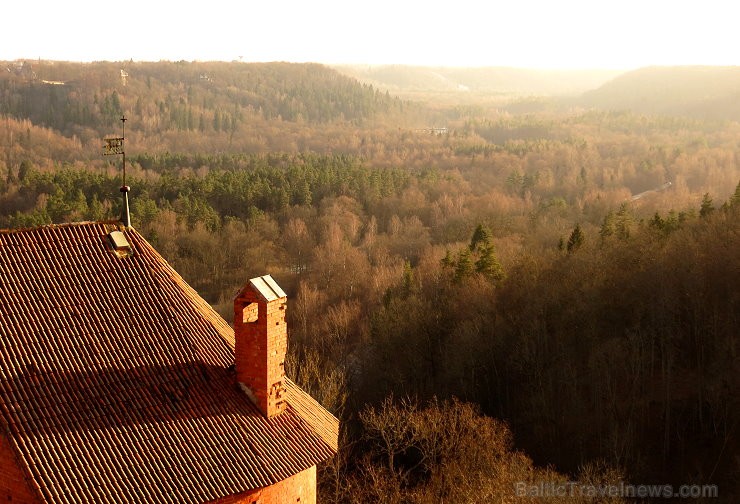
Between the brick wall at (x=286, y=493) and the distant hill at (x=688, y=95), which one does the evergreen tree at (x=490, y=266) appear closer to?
the brick wall at (x=286, y=493)

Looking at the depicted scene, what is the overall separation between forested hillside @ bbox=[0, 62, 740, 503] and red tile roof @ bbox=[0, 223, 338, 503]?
33.4 ft

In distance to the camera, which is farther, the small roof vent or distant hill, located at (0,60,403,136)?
distant hill, located at (0,60,403,136)

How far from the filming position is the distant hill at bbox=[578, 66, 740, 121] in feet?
503

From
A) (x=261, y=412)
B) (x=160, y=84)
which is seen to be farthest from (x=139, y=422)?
(x=160, y=84)

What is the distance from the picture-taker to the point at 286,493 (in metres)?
15.0

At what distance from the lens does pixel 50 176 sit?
242ft

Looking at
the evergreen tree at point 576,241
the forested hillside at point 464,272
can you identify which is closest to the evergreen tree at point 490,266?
the forested hillside at point 464,272

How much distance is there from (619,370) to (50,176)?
186 feet

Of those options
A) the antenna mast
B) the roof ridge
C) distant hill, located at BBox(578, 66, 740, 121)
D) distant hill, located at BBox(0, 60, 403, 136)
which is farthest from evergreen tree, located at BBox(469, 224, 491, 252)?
distant hill, located at BBox(578, 66, 740, 121)

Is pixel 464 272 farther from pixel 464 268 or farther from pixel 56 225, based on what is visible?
pixel 56 225

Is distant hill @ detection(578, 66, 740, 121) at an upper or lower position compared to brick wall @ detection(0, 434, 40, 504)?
upper

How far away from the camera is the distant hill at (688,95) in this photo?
15325 cm

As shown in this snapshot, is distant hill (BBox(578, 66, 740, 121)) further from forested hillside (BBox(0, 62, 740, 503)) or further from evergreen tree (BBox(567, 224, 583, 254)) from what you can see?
evergreen tree (BBox(567, 224, 583, 254))

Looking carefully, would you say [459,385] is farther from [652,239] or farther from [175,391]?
[175,391]
